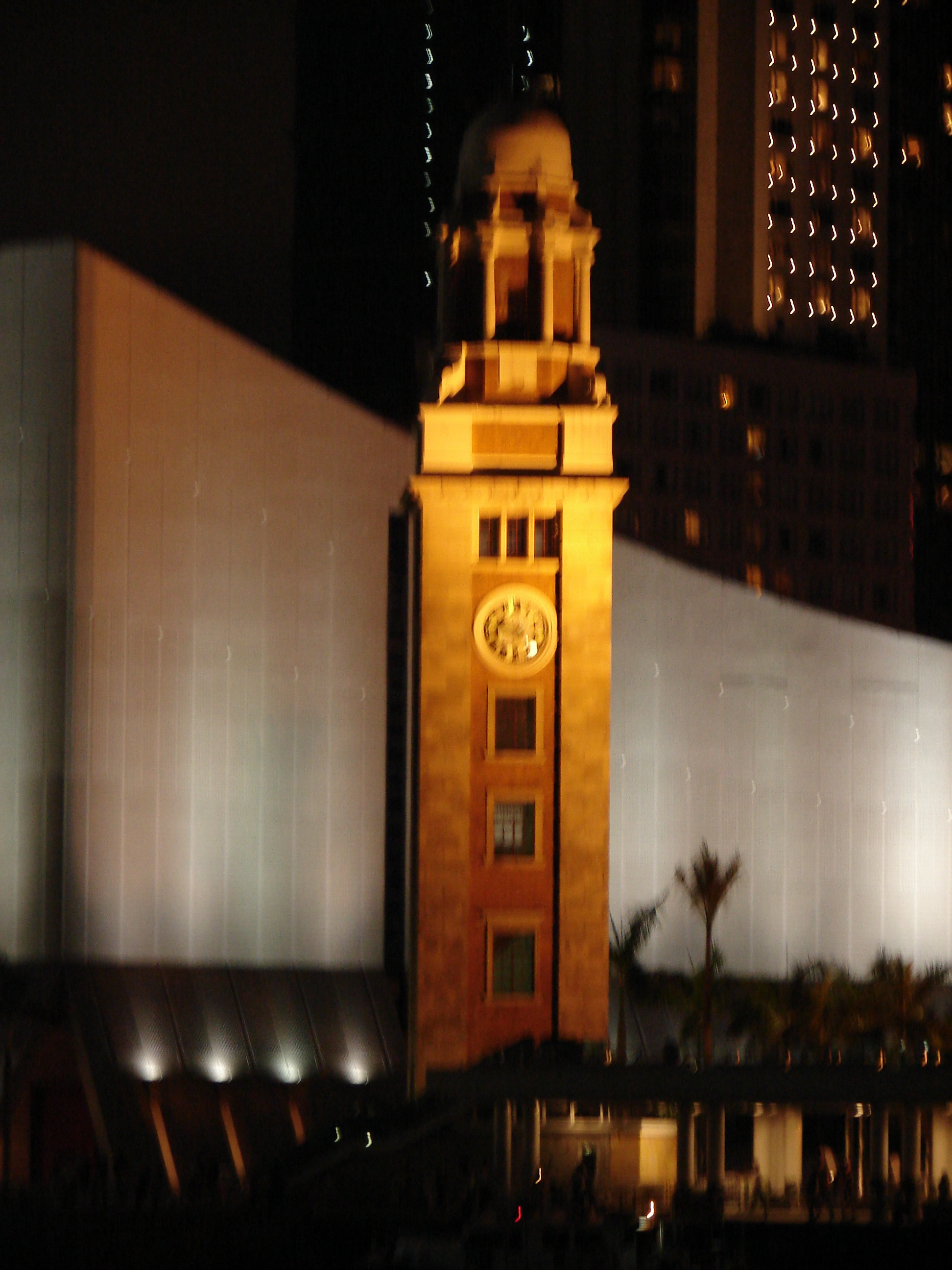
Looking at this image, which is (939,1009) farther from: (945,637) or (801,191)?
(801,191)

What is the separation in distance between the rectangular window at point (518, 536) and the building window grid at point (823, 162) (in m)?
79.3

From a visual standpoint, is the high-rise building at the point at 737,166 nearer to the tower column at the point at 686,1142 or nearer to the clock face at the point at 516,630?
the clock face at the point at 516,630

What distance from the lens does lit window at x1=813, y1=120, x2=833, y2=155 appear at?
138000 mm

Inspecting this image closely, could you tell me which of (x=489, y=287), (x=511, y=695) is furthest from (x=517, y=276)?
(x=511, y=695)

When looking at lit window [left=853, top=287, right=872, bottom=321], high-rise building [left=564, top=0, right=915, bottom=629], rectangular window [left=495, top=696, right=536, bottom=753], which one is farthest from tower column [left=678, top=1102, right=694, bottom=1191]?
lit window [left=853, top=287, right=872, bottom=321]

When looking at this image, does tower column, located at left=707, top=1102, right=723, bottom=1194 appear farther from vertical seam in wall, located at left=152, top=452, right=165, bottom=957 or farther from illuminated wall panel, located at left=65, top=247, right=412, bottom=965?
vertical seam in wall, located at left=152, top=452, right=165, bottom=957

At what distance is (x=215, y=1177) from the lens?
49.7 m

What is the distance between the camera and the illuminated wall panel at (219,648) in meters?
60.6

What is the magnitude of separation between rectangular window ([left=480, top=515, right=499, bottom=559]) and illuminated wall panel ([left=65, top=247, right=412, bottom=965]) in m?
7.93

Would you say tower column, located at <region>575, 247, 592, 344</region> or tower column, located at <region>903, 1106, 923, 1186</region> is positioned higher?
tower column, located at <region>575, 247, 592, 344</region>

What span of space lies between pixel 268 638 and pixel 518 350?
35.4 ft

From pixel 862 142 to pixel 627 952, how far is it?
89.0 m

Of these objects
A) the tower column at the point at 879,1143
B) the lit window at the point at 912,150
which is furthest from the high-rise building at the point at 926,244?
the tower column at the point at 879,1143

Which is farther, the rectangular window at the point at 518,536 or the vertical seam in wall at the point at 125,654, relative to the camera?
the vertical seam in wall at the point at 125,654
